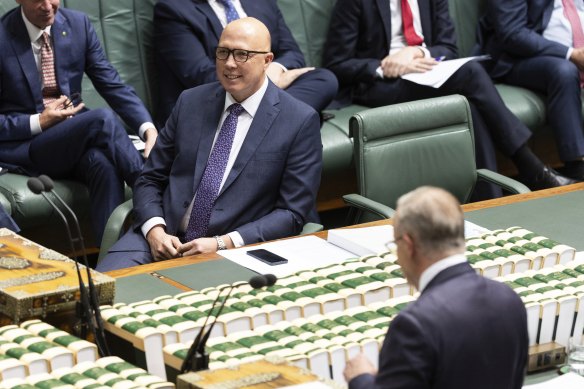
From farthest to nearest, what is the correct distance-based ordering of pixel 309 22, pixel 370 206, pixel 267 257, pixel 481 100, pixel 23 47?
1. pixel 309 22
2. pixel 481 100
3. pixel 23 47
4. pixel 370 206
5. pixel 267 257

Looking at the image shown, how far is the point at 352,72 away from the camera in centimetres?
615

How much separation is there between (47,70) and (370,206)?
167cm

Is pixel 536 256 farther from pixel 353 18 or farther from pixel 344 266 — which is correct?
pixel 353 18

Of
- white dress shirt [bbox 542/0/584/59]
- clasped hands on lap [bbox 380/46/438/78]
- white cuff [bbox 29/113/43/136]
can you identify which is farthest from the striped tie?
white dress shirt [bbox 542/0/584/59]

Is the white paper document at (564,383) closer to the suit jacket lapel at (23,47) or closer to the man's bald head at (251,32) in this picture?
the man's bald head at (251,32)

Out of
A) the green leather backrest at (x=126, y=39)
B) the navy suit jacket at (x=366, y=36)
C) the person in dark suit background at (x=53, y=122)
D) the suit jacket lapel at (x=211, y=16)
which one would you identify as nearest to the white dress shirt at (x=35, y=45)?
the person in dark suit background at (x=53, y=122)

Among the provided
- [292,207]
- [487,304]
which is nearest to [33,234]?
[292,207]

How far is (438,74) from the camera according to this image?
5988mm

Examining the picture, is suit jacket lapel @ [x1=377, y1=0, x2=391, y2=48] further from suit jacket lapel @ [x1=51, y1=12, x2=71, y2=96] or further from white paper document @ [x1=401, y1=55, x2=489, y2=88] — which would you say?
suit jacket lapel @ [x1=51, y1=12, x2=71, y2=96]

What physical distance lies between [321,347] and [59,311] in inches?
26.6

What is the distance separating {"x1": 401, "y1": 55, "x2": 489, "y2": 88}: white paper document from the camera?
5934 millimetres

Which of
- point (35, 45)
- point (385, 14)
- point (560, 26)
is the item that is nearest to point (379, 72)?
point (385, 14)

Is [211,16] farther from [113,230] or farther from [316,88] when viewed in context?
[113,230]

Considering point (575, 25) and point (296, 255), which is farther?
point (575, 25)
